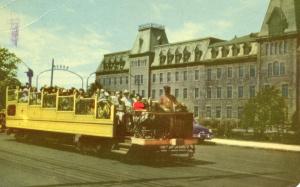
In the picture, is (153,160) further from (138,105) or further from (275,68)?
(275,68)

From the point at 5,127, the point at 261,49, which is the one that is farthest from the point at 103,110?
the point at 261,49

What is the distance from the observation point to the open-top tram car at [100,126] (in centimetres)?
996

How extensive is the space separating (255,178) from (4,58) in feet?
18.9

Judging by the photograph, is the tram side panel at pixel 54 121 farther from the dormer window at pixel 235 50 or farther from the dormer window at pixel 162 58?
the dormer window at pixel 235 50

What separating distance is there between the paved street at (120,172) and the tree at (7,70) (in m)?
2.08

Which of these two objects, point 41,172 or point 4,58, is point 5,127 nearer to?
point 4,58

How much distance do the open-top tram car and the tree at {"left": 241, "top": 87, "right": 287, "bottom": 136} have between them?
15337mm

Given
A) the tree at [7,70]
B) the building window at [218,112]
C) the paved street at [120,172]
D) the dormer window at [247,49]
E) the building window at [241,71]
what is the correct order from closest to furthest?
the paved street at [120,172] → the tree at [7,70] → the dormer window at [247,49] → the building window at [241,71] → the building window at [218,112]

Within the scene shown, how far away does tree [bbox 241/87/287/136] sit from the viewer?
83.9 ft

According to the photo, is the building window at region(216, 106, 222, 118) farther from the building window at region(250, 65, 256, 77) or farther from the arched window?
the arched window

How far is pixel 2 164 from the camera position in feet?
28.5

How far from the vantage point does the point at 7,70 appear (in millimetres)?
11070

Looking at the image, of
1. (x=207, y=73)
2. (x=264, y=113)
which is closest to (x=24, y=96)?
(x=264, y=113)

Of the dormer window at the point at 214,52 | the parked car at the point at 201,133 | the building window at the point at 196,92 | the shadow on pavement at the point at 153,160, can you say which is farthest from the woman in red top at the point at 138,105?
the dormer window at the point at 214,52
